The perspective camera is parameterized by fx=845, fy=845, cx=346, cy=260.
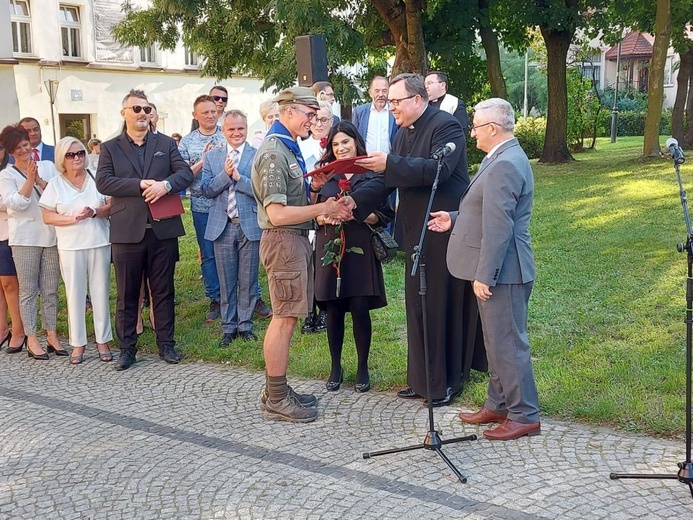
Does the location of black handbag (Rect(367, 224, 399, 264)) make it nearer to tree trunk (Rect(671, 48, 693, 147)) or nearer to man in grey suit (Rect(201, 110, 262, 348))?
man in grey suit (Rect(201, 110, 262, 348))

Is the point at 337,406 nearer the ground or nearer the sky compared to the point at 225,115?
nearer the ground

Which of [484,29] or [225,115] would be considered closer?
[225,115]

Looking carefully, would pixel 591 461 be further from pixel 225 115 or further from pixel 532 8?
pixel 532 8

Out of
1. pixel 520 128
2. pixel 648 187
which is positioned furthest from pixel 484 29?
pixel 520 128

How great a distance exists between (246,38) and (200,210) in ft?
50.5

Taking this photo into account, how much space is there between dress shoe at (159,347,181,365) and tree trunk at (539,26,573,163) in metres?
19.5

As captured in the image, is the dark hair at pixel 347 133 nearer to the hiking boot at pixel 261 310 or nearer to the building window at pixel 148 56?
the hiking boot at pixel 261 310

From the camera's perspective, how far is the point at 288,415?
6078 mm

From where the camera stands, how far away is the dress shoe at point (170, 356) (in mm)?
7852

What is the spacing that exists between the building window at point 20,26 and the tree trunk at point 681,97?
2365 cm

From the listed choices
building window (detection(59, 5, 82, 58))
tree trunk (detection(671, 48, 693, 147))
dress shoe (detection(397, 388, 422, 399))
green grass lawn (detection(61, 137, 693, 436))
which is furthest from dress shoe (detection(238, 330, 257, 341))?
building window (detection(59, 5, 82, 58))

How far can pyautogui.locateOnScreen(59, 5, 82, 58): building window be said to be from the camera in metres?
33.2

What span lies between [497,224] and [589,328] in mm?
2960

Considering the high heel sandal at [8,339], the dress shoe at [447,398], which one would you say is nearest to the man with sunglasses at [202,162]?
the high heel sandal at [8,339]
